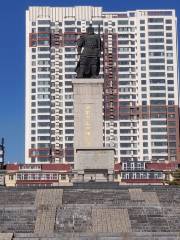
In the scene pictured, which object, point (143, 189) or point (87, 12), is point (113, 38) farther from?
point (143, 189)

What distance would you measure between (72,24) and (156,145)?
3243cm

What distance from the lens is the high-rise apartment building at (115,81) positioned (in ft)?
383

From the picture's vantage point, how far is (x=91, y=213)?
92.6 ft

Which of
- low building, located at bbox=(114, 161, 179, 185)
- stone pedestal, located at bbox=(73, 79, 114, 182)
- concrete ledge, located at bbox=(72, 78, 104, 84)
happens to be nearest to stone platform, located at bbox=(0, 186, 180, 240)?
stone pedestal, located at bbox=(73, 79, 114, 182)

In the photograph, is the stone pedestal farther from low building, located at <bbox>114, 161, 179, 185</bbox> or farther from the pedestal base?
low building, located at <bbox>114, 161, 179, 185</bbox>

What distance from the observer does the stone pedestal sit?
3941 cm

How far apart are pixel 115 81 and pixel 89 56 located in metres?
77.2

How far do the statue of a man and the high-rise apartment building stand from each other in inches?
2881

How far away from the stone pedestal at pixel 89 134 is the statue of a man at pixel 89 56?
116 centimetres

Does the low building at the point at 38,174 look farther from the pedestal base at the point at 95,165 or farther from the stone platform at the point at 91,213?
the stone platform at the point at 91,213

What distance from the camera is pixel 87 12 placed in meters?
124

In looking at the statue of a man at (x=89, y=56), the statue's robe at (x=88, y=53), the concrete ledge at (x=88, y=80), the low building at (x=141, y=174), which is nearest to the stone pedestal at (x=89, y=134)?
the concrete ledge at (x=88, y=80)

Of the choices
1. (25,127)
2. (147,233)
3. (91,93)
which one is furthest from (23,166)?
(147,233)

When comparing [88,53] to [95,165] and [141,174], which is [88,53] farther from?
[141,174]
